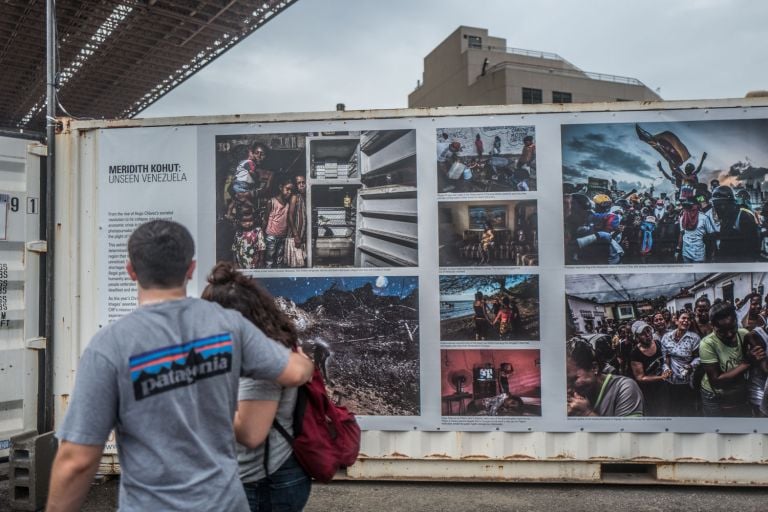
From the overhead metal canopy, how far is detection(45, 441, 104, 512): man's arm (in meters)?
15.3

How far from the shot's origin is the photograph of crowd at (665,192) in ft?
12.1

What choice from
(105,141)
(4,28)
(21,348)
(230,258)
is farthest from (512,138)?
(4,28)

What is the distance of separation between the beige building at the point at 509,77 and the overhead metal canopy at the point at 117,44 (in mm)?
27597

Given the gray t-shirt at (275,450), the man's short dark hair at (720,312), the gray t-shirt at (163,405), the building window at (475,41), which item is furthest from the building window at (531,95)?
the gray t-shirt at (163,405)

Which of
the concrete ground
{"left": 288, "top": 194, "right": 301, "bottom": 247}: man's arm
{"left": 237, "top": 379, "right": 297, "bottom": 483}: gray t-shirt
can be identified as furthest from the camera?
{"left": 288, "top": 194, "right": 301, "bottom": 247}: man's arm

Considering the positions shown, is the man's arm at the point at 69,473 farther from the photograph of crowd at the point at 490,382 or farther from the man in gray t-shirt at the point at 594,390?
the man in gray t-shirt at the point at 594,390

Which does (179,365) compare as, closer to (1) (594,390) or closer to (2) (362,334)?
(2) (362,334)

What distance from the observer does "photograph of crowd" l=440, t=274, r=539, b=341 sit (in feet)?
12.3

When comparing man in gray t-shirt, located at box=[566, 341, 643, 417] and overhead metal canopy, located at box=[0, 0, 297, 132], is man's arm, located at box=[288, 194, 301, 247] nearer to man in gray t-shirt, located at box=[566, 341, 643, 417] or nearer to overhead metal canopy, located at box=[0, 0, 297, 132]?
man in gray t-shirt, located at box=[566, 341, 643, 417]

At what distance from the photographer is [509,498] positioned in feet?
12.3

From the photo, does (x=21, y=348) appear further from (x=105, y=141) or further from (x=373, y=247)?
(x=373, y=247)

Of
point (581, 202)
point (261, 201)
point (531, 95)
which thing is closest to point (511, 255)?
point (581, 202)

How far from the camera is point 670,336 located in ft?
12.1

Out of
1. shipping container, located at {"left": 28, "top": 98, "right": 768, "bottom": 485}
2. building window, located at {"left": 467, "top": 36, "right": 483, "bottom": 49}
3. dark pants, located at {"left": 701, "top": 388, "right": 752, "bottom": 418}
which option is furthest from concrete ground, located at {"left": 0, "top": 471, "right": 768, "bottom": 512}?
building window, located at {"left": 467, "top": 36, "right": 483, "bottom": 49}
